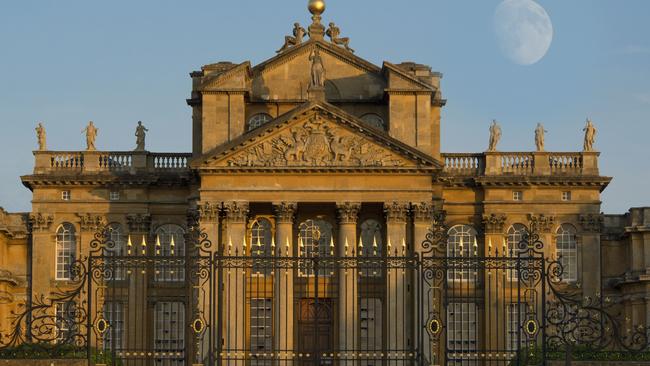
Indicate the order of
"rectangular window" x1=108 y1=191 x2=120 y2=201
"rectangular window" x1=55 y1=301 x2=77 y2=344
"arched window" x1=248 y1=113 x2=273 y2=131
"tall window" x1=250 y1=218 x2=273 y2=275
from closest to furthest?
"rectangular window" x1=55 y1=301 x2=77 y2=344 → "tall window" x1=250 y1=218 x2=273 y2=275 → "arched window" x1=248 y1=113 x2=273 y2=131 → "rectangular window" x1=108 y1=191 x2=120 y2=201

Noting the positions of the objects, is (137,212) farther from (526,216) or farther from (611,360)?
(611,360)

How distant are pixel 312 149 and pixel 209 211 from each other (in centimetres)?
513

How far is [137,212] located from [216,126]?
6.06 metres

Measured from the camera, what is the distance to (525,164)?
75.1m

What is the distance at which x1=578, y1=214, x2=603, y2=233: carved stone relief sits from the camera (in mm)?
74438

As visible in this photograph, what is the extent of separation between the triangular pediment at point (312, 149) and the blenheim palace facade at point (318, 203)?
6 cm

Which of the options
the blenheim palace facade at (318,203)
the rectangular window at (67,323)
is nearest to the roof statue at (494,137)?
the blenheim palace facade at (318,203)

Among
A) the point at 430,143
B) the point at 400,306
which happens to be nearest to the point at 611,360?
the point at 400,306

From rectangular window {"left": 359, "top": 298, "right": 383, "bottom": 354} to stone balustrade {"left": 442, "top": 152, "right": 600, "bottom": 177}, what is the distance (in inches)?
315

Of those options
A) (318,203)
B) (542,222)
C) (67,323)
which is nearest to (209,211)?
(318,203)

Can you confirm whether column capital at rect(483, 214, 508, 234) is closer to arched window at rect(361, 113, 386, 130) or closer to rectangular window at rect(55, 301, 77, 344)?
arched window at rect(361, 113, 386, 130)

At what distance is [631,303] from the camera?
240 ft

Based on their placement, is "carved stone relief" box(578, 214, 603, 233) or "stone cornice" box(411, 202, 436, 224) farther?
"carved stone relief" box(578, 214, 603, 233)

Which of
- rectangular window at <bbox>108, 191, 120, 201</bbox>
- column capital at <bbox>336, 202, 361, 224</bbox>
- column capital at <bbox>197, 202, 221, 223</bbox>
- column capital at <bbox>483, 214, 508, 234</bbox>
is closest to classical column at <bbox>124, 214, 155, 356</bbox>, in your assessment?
rectangular window at <bbox>108, 191, 120, 201</bbox>
